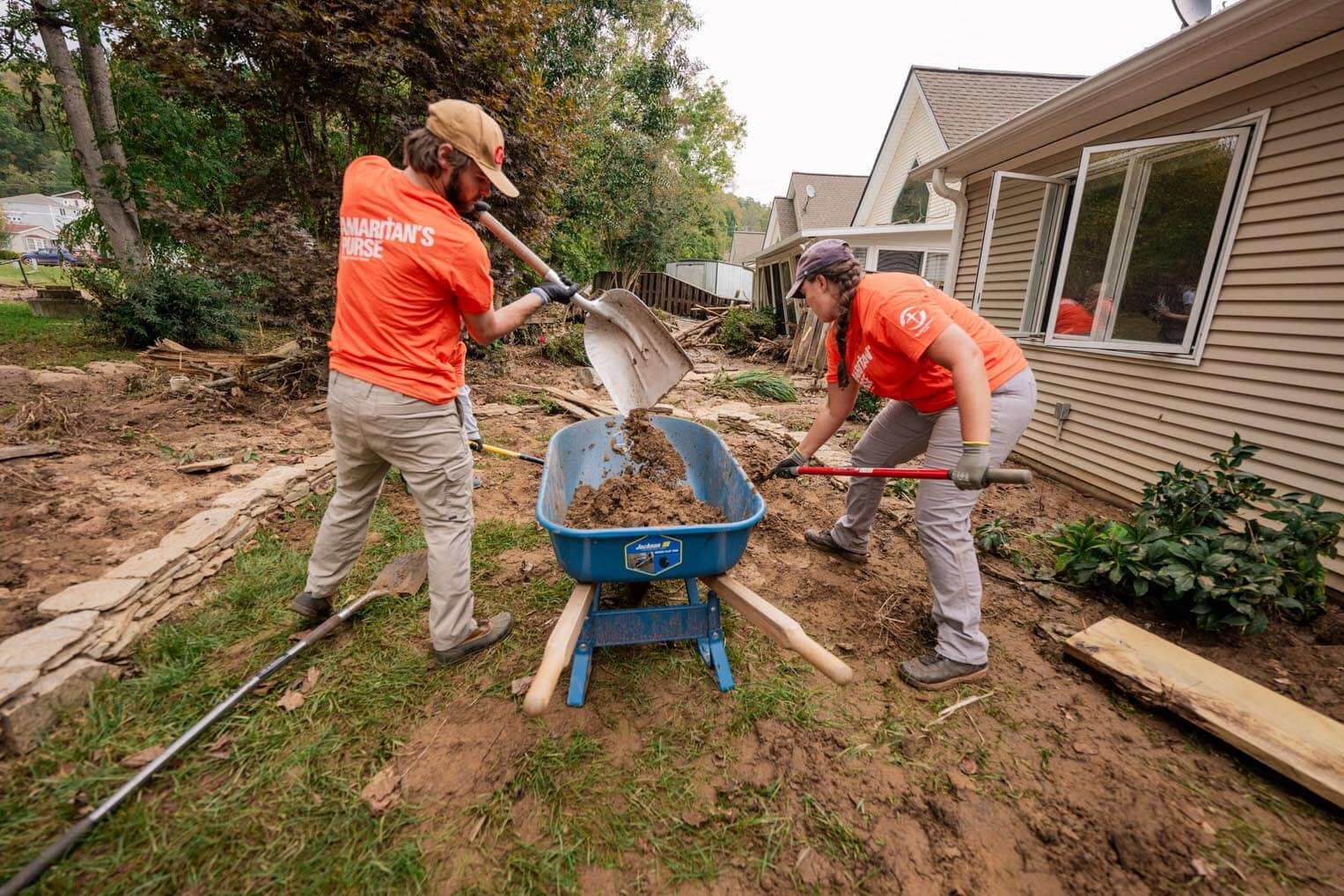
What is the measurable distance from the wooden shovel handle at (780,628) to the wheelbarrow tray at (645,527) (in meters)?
0.08

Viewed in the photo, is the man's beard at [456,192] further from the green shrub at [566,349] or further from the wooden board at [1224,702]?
the green shrub at [566,349]

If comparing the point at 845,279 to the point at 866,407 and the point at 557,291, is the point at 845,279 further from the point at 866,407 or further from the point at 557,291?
the point at 866,407

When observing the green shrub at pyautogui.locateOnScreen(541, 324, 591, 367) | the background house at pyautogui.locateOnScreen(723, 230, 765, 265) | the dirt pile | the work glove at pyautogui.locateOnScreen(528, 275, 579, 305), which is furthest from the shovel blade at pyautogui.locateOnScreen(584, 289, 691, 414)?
the background house at pyautogui.locateOnScreen(723, 230, 765, 265)

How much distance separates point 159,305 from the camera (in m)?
6.87

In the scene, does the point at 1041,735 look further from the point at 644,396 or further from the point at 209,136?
the point at 209,136

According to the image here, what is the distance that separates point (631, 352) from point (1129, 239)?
3.91 m

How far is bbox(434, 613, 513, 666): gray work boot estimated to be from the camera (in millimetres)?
2129

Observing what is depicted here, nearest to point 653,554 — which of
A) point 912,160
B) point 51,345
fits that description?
point 51,345

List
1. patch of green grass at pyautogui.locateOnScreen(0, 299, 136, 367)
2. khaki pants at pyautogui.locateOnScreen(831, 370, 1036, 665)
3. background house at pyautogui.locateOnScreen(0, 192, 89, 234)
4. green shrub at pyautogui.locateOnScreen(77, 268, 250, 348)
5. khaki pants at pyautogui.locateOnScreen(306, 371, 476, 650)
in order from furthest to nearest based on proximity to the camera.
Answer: background house at pyautogui.locateOnScreen(0, 192, 89, 234) → green shrub at pyautogui.locateOnScreen(77, 268, 250, 348) → patch of green grass at pyautogui.locateOnScreen(0, 299, 136, 367) → khaki pants at pyautogui.locateOnScreen(831, 370, 1036, 665) → khaki pants at pyautogui.locateOnScreen(306, 371, 476, 650)

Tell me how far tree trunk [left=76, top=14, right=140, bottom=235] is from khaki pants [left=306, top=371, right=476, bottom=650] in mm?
8905

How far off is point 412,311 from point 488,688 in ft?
4.69

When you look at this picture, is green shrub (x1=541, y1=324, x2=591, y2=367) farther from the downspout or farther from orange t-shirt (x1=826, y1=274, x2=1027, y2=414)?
orange t-shirt (x1=826, y1=274, x2=1027, y2=414)

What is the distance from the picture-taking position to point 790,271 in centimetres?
1378

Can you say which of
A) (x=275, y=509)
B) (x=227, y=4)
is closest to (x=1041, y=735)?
(x=275, y=509)
